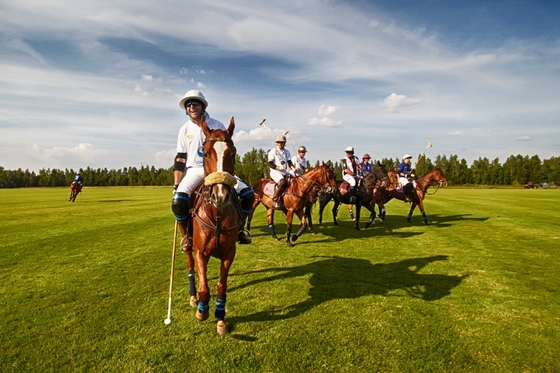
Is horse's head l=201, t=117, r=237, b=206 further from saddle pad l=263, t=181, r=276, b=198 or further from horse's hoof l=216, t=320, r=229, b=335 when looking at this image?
saddle pad l=263, t=181, r=276, b=198

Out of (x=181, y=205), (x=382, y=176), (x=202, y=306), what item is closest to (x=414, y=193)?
(x=382, y=176)

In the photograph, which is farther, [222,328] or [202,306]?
[202,306]

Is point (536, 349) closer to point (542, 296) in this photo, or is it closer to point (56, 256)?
point (542, 296)

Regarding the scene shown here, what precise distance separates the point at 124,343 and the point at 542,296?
7.54 metres

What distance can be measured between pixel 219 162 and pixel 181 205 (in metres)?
1.30

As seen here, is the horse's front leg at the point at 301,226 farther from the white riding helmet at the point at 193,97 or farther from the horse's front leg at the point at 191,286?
the white riding helmet at the point at 193,97

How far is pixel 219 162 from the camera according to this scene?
13.7ft

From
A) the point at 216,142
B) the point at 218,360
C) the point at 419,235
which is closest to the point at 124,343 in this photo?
the point at 218,360

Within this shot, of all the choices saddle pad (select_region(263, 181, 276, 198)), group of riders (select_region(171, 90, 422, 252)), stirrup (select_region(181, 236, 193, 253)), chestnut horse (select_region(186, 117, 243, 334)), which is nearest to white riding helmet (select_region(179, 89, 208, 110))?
group of riders (select_region(171, 90, 422, 252))

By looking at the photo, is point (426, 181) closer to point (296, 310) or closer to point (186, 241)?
point (296, 310)

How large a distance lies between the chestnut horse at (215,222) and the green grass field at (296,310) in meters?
0.50

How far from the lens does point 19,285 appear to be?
631 cm

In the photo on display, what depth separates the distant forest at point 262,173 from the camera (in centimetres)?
9150

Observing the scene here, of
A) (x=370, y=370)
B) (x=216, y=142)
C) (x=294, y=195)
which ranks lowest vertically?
(x=370, y=370)
